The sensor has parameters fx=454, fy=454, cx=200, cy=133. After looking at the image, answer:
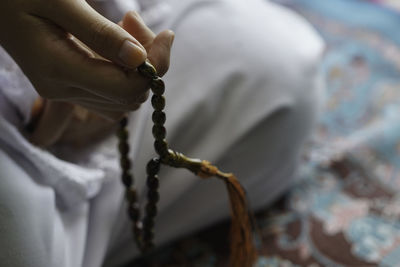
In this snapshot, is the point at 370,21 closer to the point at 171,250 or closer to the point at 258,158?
the point at 258,158

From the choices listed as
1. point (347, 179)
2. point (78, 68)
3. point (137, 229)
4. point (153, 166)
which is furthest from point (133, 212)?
point (347, 179)

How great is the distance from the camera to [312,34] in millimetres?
745

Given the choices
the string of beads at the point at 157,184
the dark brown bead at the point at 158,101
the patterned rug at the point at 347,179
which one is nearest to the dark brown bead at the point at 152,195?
the string of beads at the point at 157,184

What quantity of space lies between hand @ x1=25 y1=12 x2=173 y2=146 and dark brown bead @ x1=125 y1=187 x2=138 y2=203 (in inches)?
3.2

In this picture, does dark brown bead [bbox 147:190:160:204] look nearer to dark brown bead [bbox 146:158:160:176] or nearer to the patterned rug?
dark brown bead [bbox 146:158:160:176]

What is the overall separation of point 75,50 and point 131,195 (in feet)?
0.73

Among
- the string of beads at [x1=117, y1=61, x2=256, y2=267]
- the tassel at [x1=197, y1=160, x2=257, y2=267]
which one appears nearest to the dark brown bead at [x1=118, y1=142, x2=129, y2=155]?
the string of beads at [x1=117, y1=61, x2=256, y2=267]

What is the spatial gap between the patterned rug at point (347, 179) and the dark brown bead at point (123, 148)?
26 centimetres

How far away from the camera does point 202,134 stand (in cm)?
62

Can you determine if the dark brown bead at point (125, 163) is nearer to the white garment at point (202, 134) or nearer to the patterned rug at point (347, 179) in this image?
the white garment at point (202, 134)

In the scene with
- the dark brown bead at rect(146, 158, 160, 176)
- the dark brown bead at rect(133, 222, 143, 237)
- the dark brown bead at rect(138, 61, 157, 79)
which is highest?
the dark brown bead at rect(138, 61, 157, 79)

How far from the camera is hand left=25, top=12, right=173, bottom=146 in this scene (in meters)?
0.40

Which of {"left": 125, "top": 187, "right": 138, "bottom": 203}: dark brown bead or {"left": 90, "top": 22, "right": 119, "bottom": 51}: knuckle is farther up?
{"left": 90, "top": 22, "right": 119, "bottom": 51}: knuckle

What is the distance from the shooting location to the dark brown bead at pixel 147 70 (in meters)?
0.37
